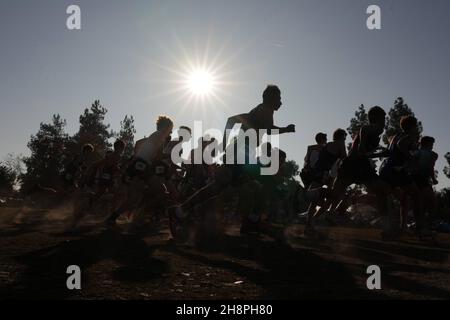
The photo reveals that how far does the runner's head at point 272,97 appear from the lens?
20.1 feet

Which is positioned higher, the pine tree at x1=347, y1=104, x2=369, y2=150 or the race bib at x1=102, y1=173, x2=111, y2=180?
the pine tree at x1=347, y1=104, x2=369, y2=150

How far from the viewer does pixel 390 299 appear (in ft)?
9.52

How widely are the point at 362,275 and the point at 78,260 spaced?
2.66 m

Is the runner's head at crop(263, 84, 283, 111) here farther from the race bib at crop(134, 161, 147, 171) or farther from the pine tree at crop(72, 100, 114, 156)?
the pine tree at crop(72, 100, 114, 156)

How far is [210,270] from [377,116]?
4.28 meters

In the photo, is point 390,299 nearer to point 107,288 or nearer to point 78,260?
point 107,288

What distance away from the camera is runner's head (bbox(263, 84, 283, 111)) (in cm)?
614

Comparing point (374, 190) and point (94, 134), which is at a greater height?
point (94, 134)

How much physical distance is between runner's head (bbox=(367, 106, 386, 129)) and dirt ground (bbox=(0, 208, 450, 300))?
1.95 m

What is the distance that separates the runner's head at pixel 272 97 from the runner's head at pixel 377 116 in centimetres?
179

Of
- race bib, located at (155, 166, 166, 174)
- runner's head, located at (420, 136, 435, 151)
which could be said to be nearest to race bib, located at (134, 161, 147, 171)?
race bib, located at (155, 166, 166, 174)

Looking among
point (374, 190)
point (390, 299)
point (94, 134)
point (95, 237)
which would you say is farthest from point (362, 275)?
point (94, 134)

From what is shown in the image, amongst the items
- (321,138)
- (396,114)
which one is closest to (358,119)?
(396,114)

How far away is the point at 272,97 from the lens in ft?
20.2
